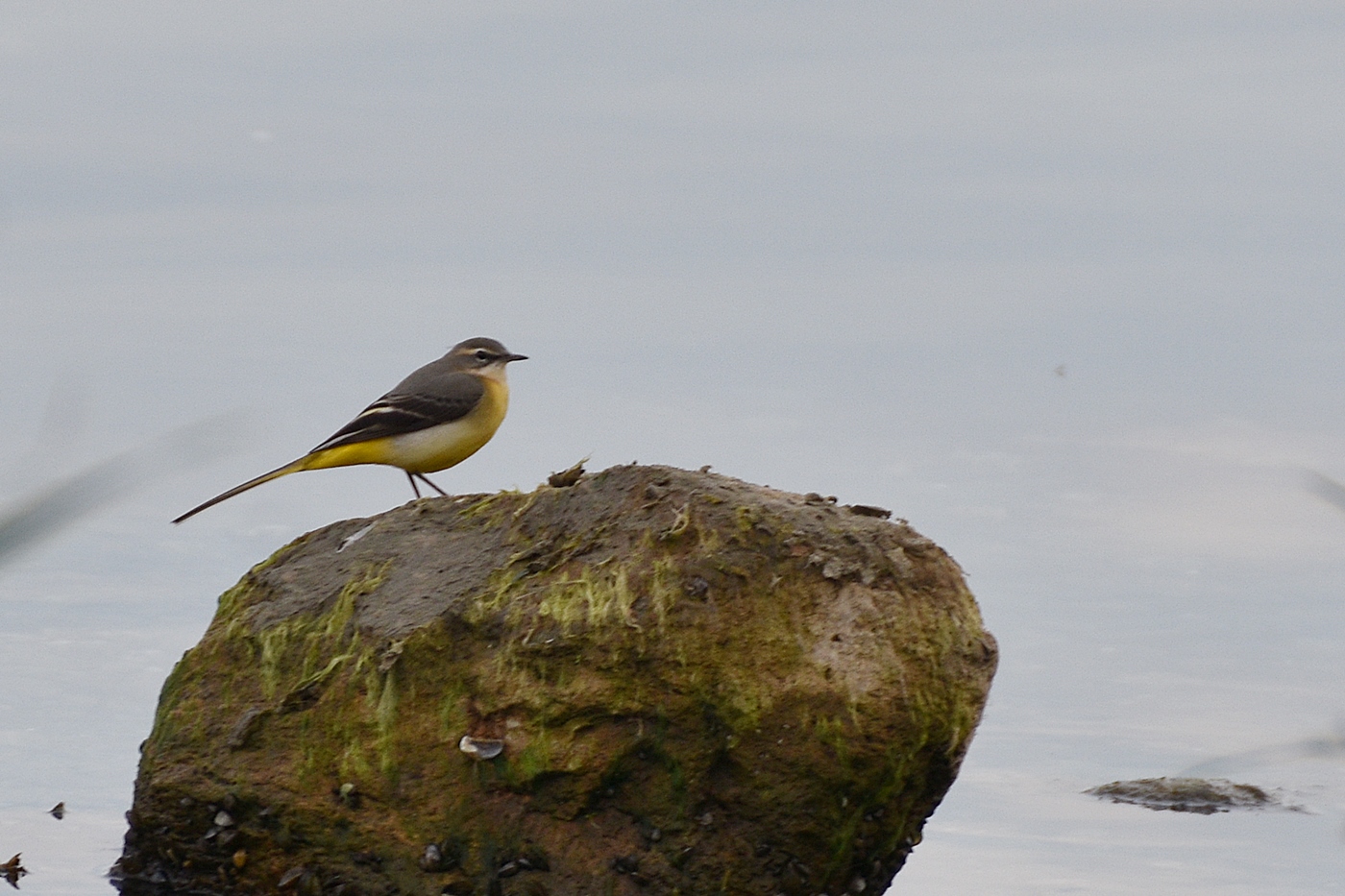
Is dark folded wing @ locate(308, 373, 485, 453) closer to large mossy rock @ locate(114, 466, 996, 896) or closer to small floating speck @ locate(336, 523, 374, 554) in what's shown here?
small floating speck @ locate(336, 523, 374, 554)

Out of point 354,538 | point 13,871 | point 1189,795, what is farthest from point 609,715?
point 1189,795

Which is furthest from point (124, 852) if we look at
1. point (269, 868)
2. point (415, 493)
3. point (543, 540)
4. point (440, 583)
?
point (415, 493)

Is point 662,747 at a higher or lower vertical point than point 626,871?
higher

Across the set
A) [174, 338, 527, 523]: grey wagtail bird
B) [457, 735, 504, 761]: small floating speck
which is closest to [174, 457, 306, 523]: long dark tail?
[174, 338, 527, 523]: grey wagtail bird

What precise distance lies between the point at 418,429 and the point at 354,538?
5.74 ft

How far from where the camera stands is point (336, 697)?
272 inches

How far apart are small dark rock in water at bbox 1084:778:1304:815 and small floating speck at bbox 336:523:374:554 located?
14.5ft

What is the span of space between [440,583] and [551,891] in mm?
1388

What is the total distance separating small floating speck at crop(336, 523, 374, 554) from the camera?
25.0 feet

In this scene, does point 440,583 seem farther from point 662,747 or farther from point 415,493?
point 415,493

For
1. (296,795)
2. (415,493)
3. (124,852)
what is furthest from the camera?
(415,493)

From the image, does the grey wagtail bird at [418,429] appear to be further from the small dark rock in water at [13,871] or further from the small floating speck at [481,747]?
the small floating speck at [481,747]

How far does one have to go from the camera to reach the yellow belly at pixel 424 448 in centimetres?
928

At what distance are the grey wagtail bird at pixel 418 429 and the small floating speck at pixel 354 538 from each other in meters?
1.64
